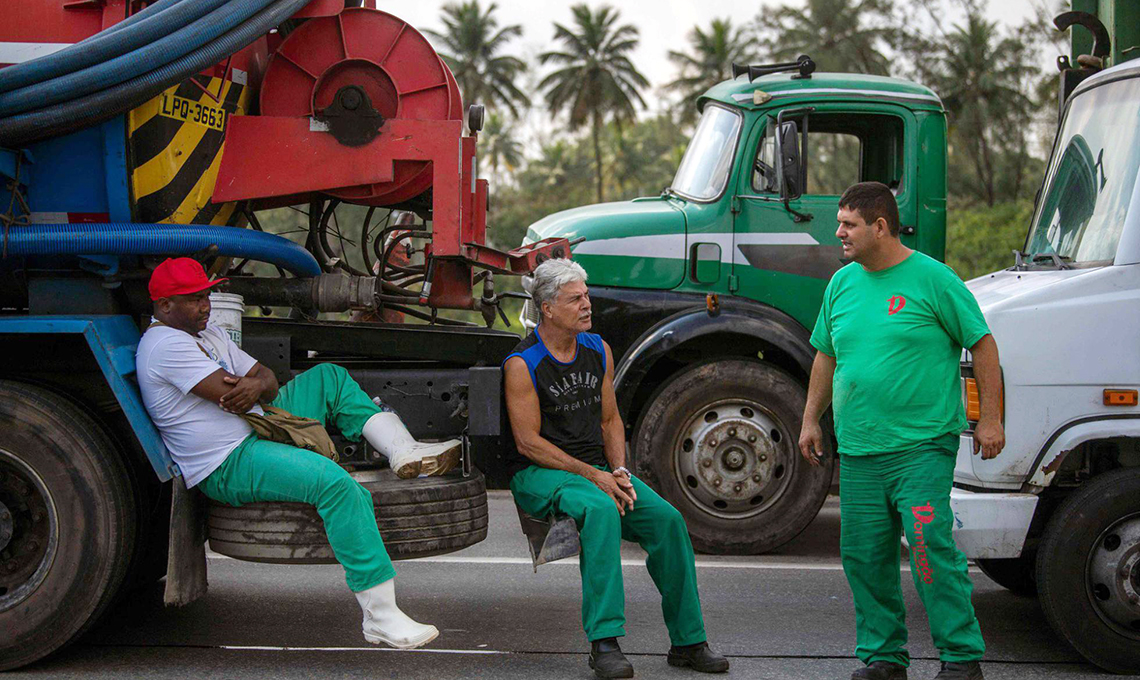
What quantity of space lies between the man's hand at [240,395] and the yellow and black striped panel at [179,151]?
0.91m

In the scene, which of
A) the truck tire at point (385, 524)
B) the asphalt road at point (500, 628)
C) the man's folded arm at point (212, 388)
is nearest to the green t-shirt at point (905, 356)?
the asphalt road at point (500, 628)

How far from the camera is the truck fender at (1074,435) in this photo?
4512 mm

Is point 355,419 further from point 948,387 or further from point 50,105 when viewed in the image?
point 948,387

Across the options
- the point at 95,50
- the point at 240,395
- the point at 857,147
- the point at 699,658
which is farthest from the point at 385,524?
the point at 857,147

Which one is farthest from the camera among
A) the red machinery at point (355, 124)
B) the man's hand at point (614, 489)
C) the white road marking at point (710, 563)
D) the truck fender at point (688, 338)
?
the truck fender at point (688, 338)

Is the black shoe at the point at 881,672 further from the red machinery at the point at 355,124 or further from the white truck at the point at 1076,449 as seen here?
the red machinery at the point at 355,124

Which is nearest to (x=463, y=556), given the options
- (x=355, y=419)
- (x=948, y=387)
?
(x=355, y=419)

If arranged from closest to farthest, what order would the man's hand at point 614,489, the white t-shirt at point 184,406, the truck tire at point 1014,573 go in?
the white t-shirt at point 184,406, the man's hand at point 614,489, the truck tire at point 1014,573

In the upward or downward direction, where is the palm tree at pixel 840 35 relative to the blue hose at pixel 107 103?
upward

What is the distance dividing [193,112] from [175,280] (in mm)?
862

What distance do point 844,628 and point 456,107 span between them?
2.98 meters

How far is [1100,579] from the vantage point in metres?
4.49

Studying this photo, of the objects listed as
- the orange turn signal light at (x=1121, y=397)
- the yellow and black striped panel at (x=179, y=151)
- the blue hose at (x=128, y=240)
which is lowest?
the orange turn signal light at (x=1121, y=397)

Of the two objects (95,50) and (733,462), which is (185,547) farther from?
(733,462)
